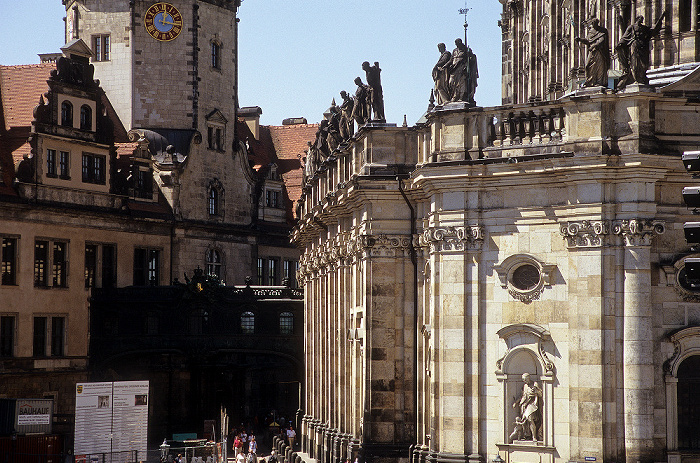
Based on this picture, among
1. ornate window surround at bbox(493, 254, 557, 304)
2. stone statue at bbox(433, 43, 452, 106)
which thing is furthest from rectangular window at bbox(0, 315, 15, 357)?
ornate window surround at bbox(493, 254, 557, 304)

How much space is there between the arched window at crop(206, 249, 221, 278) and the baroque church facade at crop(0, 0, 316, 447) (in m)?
0.11

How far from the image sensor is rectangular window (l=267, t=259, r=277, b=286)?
80.6 metres

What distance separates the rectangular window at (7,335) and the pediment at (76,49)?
14.8m

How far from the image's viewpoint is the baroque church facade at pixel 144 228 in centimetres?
6488

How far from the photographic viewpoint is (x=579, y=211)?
32.6m

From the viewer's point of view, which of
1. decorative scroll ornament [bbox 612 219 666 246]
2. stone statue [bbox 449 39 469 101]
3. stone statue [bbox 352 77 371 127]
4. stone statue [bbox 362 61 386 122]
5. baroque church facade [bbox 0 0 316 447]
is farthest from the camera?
baroque church facade [bbox 0 0 316 447]

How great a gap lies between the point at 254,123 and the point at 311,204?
28970 mm

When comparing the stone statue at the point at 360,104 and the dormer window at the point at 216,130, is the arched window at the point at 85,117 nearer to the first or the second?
the dormer window at the point at 216,130

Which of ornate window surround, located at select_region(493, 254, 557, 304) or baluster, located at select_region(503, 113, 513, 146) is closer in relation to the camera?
ornate window surround, located at select_region(493, 254, 557, 304)

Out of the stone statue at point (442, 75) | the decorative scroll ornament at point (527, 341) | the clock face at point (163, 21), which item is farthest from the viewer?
the clock face at point (163, 21)

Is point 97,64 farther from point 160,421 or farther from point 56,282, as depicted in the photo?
point 160,421

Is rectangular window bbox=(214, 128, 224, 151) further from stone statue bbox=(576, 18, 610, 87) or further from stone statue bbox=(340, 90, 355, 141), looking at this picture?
stone statue bbox=(576, 18, 610, 87)

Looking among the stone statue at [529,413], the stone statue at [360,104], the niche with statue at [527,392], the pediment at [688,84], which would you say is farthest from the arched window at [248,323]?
the pediment at [688,84]

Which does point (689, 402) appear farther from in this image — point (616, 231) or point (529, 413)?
point (616, 231)
